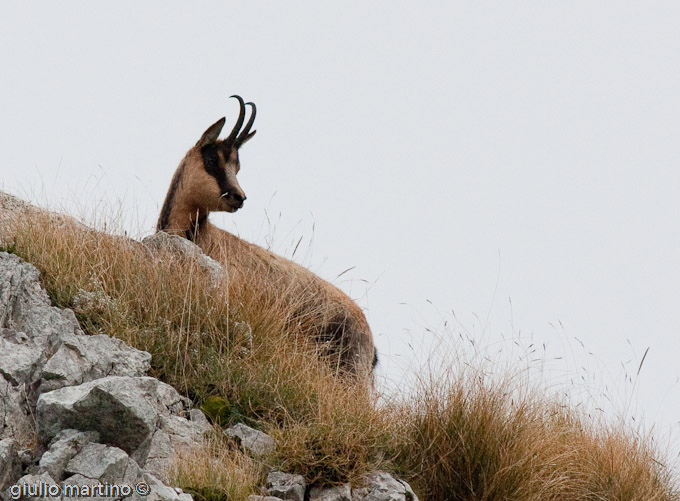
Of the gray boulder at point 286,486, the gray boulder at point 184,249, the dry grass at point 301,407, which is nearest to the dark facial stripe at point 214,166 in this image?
the gray boulder at point 184,249

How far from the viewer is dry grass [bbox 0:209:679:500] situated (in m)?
6.38

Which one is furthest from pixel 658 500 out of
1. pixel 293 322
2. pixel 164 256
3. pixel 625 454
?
pixel 164 256

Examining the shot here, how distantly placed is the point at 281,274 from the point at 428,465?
3460 millimetres

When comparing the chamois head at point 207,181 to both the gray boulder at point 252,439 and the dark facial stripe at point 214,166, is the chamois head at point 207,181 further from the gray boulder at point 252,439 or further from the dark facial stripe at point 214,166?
the gray boulder at point 252,439

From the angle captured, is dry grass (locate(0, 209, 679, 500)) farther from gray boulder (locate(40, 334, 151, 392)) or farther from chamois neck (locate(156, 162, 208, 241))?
chamois neck (locate(156, 162, 208, 241))

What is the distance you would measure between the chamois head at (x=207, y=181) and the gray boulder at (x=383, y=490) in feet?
14.2

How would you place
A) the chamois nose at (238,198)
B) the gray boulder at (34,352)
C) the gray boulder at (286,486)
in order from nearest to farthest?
the gray boulder at (34,352) < the gray boulder at (286,486) < the chamois nose at (238,198)

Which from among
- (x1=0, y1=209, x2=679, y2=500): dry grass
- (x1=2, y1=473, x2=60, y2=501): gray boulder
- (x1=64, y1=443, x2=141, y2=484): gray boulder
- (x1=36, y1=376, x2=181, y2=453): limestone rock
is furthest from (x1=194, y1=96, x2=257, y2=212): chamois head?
(x1=2, y1=473, x2=60, y2=501): gray boulder

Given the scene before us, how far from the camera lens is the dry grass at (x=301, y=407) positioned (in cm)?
638

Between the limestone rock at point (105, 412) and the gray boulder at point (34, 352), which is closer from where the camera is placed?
the limestone rock at point (105, 412)

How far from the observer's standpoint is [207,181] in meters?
9.77

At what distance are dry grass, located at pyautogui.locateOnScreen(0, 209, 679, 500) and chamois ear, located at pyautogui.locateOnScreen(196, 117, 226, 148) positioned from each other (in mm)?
1736

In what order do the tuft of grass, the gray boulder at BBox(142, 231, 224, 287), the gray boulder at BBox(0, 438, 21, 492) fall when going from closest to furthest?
1. the gray boulder at BBox(0, 438, 21, 492)
2. the tuft of grass
3. the gray boulder at BBox(142, 231, 224, 287)

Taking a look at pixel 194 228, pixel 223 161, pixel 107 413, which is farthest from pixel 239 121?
pixel 107 413
